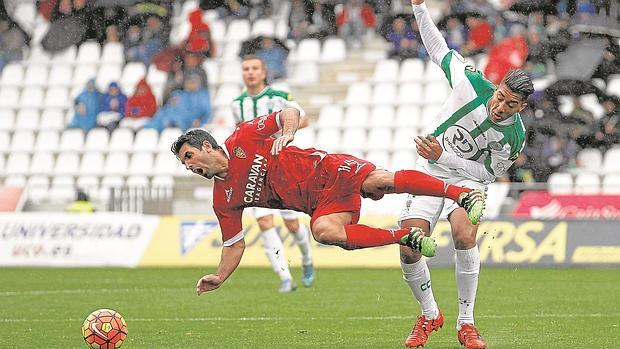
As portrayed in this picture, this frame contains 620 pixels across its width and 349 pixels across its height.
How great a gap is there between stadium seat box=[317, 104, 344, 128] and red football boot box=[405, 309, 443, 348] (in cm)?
1416

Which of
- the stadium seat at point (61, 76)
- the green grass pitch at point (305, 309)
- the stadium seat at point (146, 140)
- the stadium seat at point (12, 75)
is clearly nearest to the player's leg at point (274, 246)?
the green grass pitch at point (305, 309)

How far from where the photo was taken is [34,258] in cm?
2022

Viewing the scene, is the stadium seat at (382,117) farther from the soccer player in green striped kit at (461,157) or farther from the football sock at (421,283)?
the football sock at (421,283)

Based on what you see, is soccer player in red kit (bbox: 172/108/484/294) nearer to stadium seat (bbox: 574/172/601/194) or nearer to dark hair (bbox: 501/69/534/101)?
dark hair (bbox: 501/69/534/101)

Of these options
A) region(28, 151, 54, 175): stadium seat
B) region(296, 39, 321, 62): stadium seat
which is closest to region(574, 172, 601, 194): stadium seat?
region(296, 39, 321, 62): stadium seat

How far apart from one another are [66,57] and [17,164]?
134 inches

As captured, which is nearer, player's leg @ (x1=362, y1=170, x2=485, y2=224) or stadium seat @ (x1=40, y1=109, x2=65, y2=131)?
player's leg @ (x1=362, y1=170, x2=485, y2=224)

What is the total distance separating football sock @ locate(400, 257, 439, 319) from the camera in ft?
32.1

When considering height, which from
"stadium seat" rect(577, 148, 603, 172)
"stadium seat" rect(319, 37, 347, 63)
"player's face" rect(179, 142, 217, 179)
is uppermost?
"player's face" rect(179, 142, 217, 179)

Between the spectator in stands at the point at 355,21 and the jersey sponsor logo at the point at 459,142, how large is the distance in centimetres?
1568

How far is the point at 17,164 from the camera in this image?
83.5 ft

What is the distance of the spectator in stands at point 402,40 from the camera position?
77.7 feet

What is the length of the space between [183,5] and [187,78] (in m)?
4.31

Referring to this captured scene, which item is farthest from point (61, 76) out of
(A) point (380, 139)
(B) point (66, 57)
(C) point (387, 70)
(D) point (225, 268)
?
(D) point (225, 268)
